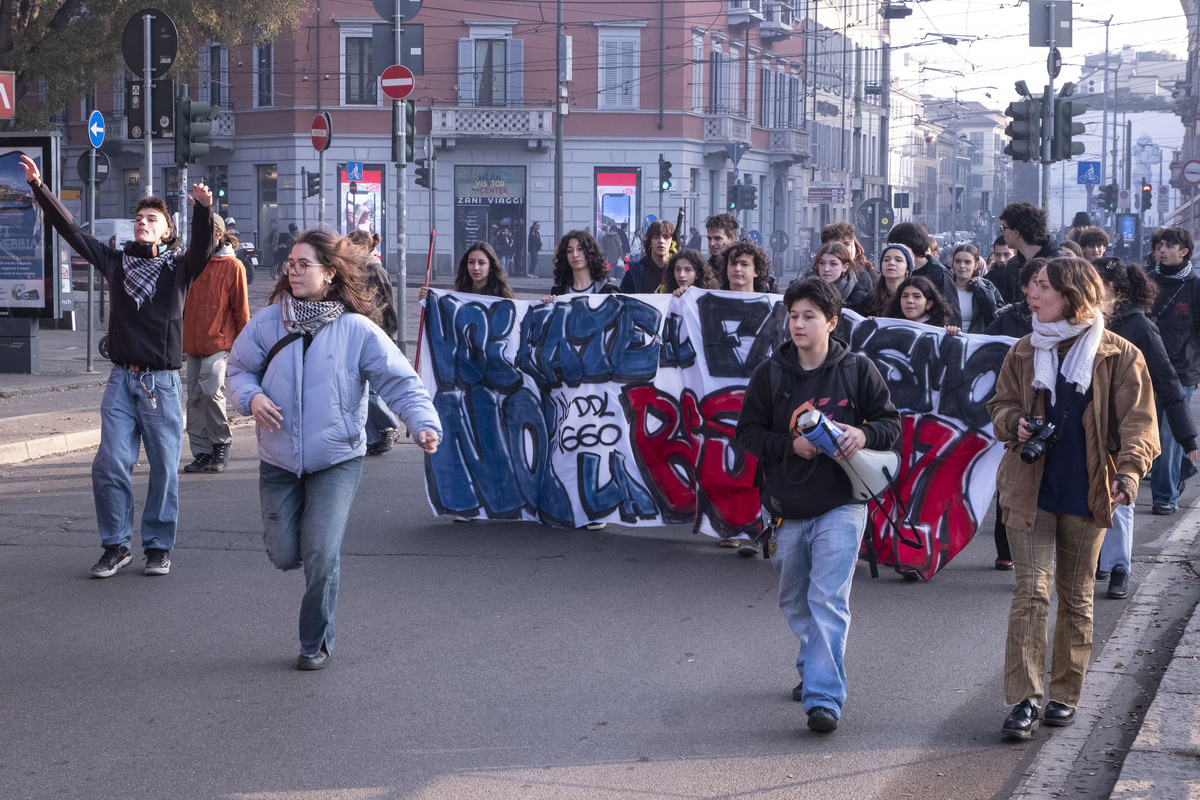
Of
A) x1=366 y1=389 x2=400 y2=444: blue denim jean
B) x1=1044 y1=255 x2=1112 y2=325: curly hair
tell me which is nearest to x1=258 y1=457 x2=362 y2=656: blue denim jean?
x1=1044 y1=255 x2=1112 y2=325: curly hair

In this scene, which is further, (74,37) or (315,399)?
(74,37)

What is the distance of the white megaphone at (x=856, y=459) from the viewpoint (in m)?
4.75

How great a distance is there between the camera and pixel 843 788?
4348 millimetres

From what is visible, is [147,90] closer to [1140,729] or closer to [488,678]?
[488,678]

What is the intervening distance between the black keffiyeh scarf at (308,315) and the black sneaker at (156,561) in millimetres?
2180

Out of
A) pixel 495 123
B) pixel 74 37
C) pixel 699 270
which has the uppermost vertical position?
pixel 495 123

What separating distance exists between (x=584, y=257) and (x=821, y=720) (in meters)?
4.75

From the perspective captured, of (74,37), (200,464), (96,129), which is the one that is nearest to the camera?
Result: (200,464)

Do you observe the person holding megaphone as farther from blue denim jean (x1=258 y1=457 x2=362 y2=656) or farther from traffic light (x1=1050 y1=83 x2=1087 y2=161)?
traffic light (x1=1050 y1=83 x2=1087 y2=161)

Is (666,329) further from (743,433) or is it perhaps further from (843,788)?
(843,788)

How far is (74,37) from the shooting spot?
71.6ft

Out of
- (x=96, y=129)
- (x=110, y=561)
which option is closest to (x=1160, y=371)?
(x=110, y=561)

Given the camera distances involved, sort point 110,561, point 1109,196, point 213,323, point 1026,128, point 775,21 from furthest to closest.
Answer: point 775,21
point 1109,196
point 1026,128
point 213,323
point 110,561

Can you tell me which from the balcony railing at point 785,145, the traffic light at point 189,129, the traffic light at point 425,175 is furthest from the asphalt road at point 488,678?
the balcony railing at point 785,145
